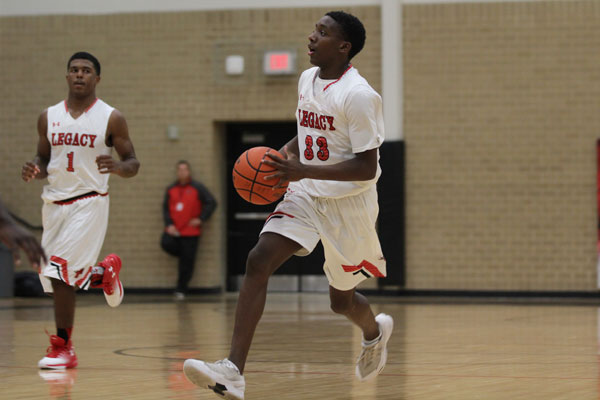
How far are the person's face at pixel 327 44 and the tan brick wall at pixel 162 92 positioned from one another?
8394 mm

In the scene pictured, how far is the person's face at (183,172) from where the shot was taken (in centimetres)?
1318

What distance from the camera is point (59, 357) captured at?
5.86 metres

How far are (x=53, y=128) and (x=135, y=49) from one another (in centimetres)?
759

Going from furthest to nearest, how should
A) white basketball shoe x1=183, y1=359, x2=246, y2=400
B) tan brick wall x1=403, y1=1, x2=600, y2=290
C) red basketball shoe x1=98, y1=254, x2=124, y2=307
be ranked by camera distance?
1. tan brick wall x1=403, y1=1, x2=600, y2=290
2. red basketball shoe x1=98, y1=254, x2=124, y2=307
3. white basketball shoe x1=183, y1=359, x2=246, y2=400

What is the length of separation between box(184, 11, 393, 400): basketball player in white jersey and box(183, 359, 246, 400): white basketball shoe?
25 centimetres

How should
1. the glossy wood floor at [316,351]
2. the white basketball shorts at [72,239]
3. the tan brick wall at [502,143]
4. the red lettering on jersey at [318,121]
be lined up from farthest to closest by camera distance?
the tan brick wall at [502,143] → the white basketball shorts at [72,239] → the glossy wood floor at [316,351] → the red lettering on jersey at [318,121]

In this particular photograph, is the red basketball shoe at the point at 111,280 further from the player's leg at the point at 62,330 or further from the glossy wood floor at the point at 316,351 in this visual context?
the glossy wood floor at the point at 316,351

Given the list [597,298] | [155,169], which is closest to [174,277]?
[155,169]

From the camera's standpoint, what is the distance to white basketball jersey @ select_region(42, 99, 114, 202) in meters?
6.14

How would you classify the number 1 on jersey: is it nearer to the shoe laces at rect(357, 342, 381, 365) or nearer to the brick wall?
the shoe laces at rect(357, 342, 381, 365)

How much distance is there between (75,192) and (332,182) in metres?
2.00

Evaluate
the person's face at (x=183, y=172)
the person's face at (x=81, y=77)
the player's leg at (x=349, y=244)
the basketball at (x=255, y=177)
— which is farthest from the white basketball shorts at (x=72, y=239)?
the person's face at (x=183, y=172)

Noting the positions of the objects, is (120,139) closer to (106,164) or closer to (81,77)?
(81,77)

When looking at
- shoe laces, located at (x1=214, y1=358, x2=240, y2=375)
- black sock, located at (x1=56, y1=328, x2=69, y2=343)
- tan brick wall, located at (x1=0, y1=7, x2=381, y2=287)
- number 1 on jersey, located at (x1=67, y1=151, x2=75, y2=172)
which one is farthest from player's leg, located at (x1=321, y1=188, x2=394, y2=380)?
tan brick wall, located at (x1=0, y1=7, x2=381, y2=287)
